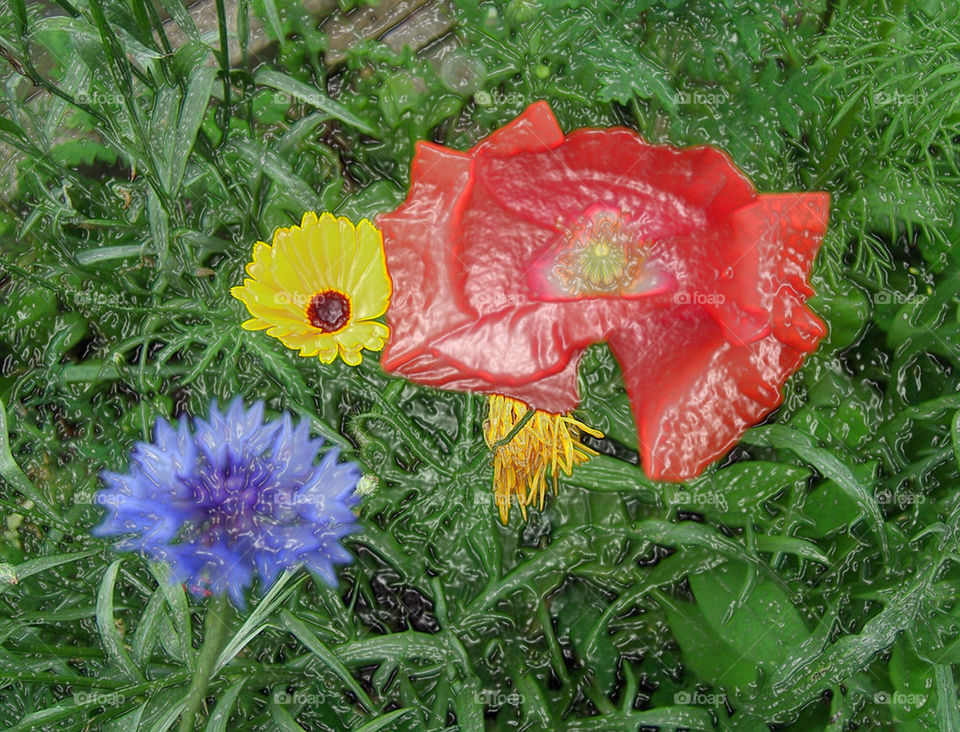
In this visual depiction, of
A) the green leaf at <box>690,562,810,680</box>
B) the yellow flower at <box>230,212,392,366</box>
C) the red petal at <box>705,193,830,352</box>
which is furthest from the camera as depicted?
the green leaf at <box>690,562,810,680</box>

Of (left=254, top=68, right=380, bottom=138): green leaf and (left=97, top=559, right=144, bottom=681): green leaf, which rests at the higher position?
(left=254, top=68, right=380, bottom=138): green leaf

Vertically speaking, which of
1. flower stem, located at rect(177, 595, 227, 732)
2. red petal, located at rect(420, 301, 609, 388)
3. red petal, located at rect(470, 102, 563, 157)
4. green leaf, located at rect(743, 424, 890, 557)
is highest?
red petal, located at rect(470, 102, 563, 157)

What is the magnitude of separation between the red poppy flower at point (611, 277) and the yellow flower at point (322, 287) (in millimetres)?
58

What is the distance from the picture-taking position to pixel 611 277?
0.95 m

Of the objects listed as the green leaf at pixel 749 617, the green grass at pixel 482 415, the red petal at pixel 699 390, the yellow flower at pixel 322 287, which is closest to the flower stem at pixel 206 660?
the green grass at pixel 482 415

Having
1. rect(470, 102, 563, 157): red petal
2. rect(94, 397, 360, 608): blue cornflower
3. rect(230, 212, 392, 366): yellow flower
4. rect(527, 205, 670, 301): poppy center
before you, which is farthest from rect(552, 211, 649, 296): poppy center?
rect(94, 397, 360, 608): blue cornflower

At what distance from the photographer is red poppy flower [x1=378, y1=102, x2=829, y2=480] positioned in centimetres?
83

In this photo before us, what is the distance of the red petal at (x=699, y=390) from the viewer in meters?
0.84

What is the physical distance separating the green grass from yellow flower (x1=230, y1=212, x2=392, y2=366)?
81 millimetres

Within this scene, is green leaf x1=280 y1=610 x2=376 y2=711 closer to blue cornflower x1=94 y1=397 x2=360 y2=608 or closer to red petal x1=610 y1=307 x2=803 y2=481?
blue cornflower x1=94 y1=397 x2=360 y2=608

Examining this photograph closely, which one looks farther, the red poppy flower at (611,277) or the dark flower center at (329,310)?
the dark flower center at (329,310)

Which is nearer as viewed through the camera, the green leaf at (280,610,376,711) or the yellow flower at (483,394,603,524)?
the green leaf at (280,610,376,711)

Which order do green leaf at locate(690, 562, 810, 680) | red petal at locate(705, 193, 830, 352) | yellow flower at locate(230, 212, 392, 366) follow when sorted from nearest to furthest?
red petal at locate(705, 193, 830, 352), yellow flower at locate(230, 212, 392, 366), green leaf at locate(690, 562, 810, 680)

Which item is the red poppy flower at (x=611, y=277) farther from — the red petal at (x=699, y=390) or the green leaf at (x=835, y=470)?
the green leaf at (x=835, y=470)
